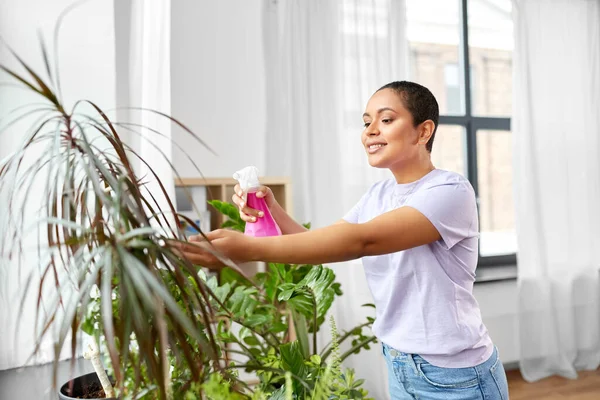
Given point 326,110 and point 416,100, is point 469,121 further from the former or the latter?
point 416,100

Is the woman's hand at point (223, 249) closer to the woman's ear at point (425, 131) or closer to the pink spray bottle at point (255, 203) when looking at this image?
the pink spray bottle at point (255, 203)

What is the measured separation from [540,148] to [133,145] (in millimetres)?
2818

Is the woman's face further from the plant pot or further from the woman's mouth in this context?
the plant pot

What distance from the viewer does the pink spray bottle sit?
124cm

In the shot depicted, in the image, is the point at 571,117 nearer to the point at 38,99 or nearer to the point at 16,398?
the point at 38,99

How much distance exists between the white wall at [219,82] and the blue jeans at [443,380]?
1.88 m

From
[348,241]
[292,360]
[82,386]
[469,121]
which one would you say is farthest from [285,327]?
[469,121]

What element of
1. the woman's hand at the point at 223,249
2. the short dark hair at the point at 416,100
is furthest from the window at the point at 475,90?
the woman's hand at the point at 223,249

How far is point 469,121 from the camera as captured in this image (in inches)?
162

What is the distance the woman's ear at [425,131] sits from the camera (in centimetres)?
141

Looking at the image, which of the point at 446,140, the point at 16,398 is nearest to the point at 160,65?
the point at 16,398

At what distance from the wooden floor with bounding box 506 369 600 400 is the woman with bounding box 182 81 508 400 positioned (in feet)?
8.01

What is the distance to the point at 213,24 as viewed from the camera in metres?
3.13

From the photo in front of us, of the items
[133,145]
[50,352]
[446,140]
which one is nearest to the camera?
[50,352]
